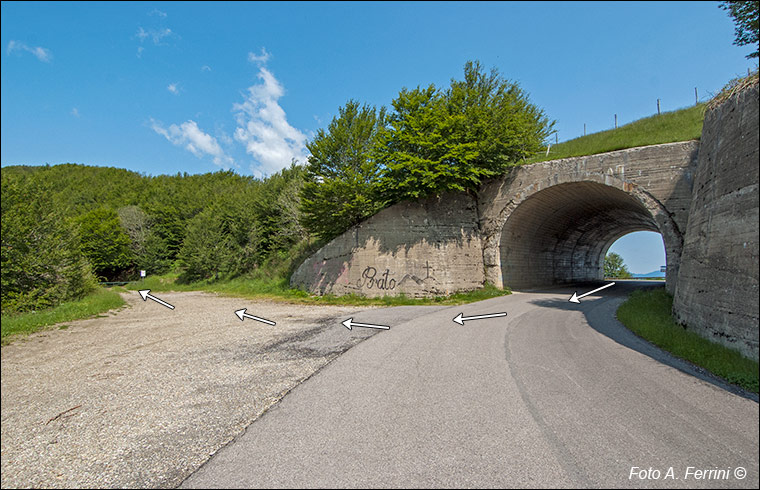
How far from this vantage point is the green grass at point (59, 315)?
3411 millimetres

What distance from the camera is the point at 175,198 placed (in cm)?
5828

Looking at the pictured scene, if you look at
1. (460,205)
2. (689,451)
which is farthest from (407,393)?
(460,205)

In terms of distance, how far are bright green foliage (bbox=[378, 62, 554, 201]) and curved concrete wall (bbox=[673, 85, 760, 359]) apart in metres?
11.3

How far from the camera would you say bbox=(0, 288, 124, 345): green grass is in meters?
3.41

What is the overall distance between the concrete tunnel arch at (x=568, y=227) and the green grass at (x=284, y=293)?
376 centimetres

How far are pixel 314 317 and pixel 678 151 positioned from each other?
61.6 feet

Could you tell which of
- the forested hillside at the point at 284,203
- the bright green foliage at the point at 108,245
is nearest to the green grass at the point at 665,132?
the forested hillside at the point at 284,203

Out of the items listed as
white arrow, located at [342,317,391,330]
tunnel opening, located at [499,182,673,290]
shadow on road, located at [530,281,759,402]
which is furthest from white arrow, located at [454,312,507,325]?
tunnel opening, located at [499,182,673,290]

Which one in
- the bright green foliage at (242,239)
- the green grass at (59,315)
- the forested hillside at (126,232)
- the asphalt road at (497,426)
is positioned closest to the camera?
the asphalt road at (497,426)

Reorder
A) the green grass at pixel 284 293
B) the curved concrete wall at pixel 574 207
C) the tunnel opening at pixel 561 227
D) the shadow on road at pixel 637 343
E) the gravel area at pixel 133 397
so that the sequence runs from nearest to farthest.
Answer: the gravel area at pixel 133 397, the shadow on road at pixel 637 343, the curved concrete wall at pixel 574 207, the green grass at pixel 284 293, the tunnel opening at pixel 561 227

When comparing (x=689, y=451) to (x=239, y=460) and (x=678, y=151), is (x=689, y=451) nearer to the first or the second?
(x=239, y=460)

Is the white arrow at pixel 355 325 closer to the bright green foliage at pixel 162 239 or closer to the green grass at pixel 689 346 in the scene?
the green grass at pixel 689 346

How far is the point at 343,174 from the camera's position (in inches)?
918

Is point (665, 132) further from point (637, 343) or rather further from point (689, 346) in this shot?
point (689, 346)
